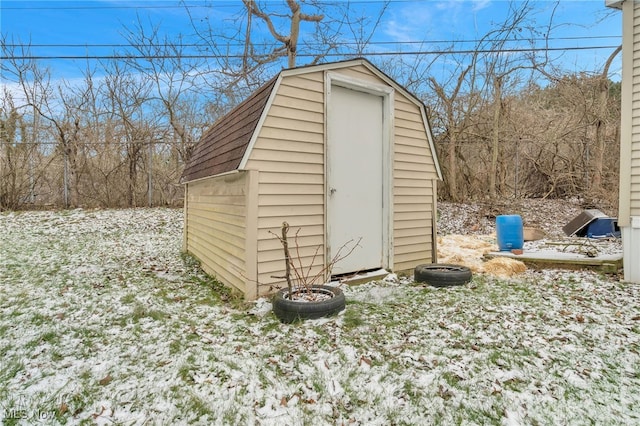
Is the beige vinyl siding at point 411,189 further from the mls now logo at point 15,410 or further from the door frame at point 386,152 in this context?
the mls now logo at point 15,410

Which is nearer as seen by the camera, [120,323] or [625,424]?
[625,424]

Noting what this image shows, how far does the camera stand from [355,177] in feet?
14.7

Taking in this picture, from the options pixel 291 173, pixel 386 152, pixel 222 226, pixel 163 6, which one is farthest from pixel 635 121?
pixel 163 6

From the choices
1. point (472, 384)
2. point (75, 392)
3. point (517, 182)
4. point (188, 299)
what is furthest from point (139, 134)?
point (517, 182)

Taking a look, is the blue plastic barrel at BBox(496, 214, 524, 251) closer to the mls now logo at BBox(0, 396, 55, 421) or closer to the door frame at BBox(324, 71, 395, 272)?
the door frame at BBox(324, 71, 395, 272)

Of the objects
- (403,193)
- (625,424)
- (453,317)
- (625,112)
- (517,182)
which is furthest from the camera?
(517,182)

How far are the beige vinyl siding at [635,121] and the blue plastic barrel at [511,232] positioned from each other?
182 centimetres

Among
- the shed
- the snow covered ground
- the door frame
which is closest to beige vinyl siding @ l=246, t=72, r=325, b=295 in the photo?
the shed

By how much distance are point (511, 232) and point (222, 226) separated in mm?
4785

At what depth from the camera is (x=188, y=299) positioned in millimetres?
3969

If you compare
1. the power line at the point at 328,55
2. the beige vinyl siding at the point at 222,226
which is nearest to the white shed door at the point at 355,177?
the beige vinyl siding at the point at 222,226

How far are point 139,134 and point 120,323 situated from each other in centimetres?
971

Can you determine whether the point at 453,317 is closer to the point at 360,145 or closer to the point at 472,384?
the point at 472,384

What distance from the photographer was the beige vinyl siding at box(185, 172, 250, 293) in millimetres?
3830
